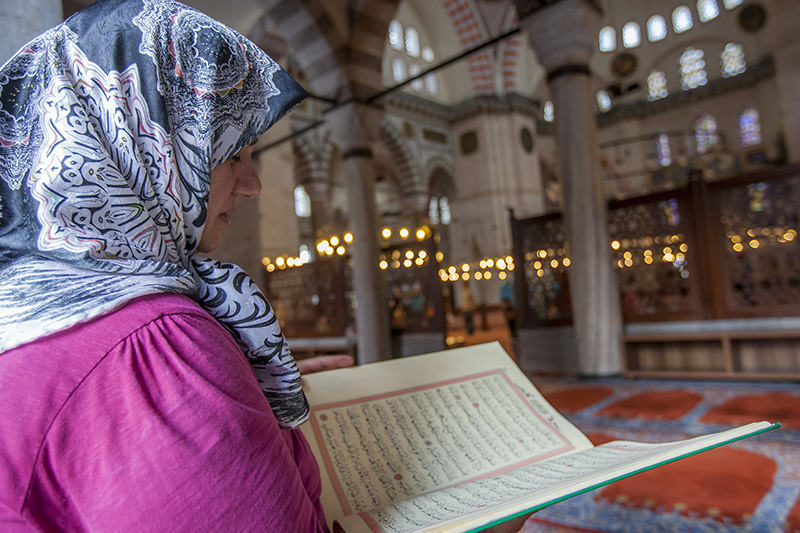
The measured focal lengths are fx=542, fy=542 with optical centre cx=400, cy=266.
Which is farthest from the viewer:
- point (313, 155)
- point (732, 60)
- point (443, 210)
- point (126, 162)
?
point (443, 210)

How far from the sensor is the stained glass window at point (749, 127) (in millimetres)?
18844

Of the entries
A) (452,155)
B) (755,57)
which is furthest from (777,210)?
(755,57)

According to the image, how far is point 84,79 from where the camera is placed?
0.64 metres

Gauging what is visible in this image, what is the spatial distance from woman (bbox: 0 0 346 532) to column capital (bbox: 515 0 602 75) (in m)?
5.25

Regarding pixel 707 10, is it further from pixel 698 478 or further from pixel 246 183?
pixel 246 183

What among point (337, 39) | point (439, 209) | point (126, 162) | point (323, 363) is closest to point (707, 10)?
point (439, 209)

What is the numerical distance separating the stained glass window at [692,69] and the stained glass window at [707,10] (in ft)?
3.46

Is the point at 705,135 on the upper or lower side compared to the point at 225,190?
upper

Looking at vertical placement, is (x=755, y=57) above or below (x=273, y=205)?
above

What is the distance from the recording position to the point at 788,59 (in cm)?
930

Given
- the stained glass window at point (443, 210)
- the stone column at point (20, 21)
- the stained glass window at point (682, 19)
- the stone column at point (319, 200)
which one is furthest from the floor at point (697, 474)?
the stained glass window at point (682, 19)

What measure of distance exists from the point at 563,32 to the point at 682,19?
1855 cm

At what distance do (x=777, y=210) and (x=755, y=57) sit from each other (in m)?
17.9

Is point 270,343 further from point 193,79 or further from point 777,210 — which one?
point 777,210
